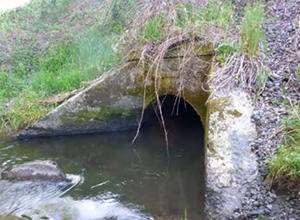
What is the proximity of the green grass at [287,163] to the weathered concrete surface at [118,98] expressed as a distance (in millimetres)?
1767

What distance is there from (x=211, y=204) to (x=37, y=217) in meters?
1.69

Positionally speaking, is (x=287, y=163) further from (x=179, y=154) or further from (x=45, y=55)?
(x=45, y=55)

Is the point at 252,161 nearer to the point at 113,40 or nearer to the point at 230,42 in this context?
the point at 230,42

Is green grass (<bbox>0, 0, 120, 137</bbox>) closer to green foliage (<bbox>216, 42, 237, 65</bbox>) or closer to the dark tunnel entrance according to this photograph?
the dark tunnel entrance

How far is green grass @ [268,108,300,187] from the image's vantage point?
2.73 m

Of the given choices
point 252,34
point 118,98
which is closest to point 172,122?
point 118,98

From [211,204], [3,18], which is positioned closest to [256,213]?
[211,204]

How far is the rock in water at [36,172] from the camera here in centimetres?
386

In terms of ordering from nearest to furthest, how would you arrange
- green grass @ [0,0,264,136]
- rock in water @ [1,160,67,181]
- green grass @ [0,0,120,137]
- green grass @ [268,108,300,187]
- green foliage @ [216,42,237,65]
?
green grass @ [268,108,300,187] → rock in water @ [1,160,67,181] → green foliage @ [216,42,237,65] → green grass @ [0,0,264,136] → green grass @ [0,0,120,137]

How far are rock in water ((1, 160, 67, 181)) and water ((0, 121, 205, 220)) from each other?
84 millimetres

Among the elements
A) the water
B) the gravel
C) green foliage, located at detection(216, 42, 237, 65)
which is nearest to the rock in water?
the water

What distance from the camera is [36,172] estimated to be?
3875mm

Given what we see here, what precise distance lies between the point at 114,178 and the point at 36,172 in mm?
924

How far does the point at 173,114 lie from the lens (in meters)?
5.54
